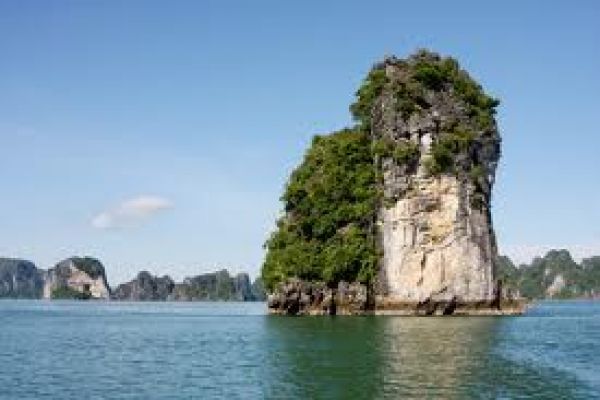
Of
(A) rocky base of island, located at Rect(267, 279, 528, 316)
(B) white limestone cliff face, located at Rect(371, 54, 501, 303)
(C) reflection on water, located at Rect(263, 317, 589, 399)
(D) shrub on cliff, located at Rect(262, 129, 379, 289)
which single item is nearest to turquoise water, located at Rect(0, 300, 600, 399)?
(C) reflection on water, located at Rect(263, 317, 589, 399)

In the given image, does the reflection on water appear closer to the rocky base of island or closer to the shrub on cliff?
the rocky base of island

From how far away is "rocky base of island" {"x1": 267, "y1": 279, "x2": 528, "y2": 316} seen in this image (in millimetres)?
83625

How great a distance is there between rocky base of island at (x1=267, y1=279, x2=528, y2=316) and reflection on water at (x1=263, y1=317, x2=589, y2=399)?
15.8m

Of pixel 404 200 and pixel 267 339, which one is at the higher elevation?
pixel 404 200

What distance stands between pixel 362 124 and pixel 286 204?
11506 millimetres

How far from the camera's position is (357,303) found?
87312 mm

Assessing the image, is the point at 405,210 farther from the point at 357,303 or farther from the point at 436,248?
the point at 357,303

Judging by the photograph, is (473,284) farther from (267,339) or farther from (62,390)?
(62,390)

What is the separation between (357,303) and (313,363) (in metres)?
43.4

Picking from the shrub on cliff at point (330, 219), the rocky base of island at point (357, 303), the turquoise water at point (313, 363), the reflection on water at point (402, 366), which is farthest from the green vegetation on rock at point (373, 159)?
the reflection on water at point (402, 366)

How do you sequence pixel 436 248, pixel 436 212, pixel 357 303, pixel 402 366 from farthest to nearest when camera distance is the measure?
pixel 357 303 < pixel 436 212 < pixel 436 248 < pixel 402 366

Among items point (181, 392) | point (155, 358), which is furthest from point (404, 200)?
point (181, 392)

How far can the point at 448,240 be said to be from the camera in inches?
3300

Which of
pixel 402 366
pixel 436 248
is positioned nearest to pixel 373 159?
pixel 436 248
